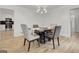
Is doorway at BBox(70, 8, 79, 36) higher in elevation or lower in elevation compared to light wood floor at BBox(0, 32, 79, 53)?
higher

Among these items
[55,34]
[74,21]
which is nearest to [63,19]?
[74,21]

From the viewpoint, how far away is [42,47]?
6.28ft

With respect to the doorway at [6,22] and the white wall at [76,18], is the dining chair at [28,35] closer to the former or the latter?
the doorway at [6,22]

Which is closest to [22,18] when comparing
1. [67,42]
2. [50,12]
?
[50,12]

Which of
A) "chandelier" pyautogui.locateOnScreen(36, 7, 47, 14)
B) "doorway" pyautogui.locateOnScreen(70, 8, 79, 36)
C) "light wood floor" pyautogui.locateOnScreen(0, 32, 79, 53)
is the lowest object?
"light wood floor" pyautogui.locateOnScreen(0, 32, 79, 53)

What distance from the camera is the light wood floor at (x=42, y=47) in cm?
186

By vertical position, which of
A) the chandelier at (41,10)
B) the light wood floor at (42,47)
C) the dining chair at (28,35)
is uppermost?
the chandelier at (41,10)

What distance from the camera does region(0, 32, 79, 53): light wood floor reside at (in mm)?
1860

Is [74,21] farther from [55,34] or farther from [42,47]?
[42,47]

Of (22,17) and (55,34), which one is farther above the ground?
(22,17)

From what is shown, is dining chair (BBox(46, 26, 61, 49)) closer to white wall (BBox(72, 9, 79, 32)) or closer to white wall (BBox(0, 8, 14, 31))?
white wall (BBox(72, 9, 79, 32))

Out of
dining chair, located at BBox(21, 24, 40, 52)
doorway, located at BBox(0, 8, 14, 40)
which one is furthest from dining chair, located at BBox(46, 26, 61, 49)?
doorway, located at BBox(0, 8, 14, 40)

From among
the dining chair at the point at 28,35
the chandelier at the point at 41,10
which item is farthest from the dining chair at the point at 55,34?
the chandelier at the point at 41,10
